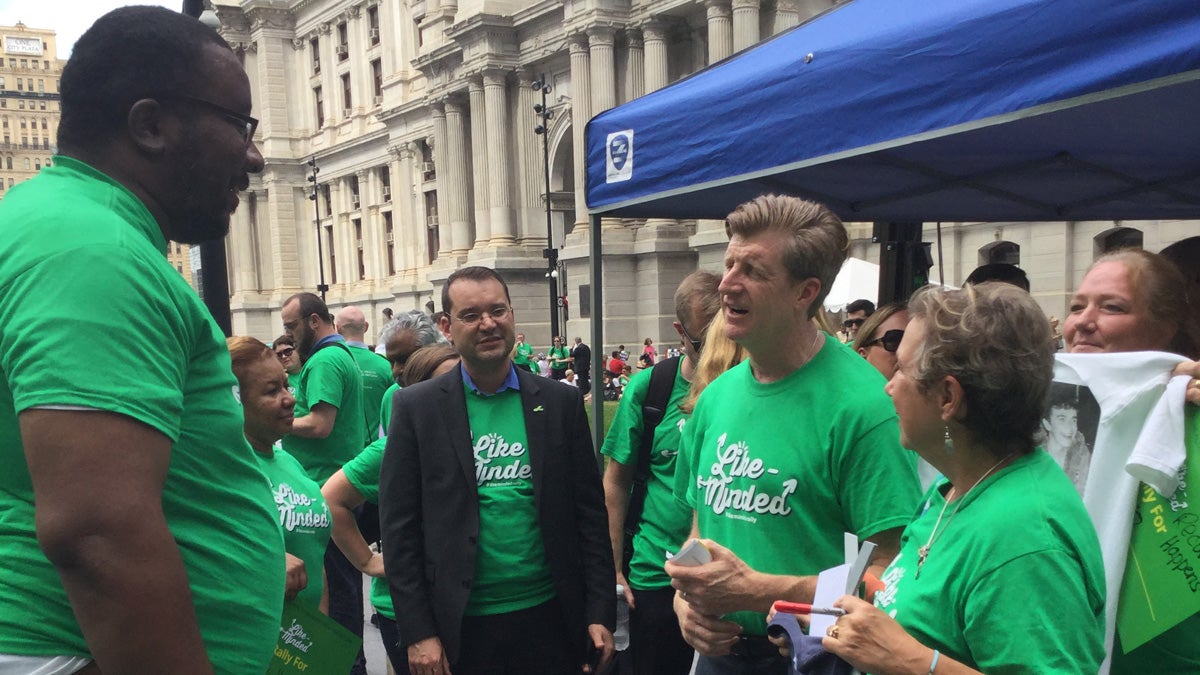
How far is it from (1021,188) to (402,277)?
52.1 m

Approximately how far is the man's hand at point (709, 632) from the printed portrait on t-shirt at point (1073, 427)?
3.37ft

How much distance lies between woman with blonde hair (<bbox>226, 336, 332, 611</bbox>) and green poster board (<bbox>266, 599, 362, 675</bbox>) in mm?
767

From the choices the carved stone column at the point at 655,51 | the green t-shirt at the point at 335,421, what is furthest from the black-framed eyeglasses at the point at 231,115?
the carved stone column at the point at 655,51

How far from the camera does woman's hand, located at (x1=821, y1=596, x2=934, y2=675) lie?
186 cm

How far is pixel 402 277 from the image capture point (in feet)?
183

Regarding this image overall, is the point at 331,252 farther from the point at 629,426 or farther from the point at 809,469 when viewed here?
the point at 809,469

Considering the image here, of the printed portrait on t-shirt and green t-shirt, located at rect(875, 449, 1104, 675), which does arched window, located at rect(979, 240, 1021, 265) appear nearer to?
the printed portrait on t-shirt

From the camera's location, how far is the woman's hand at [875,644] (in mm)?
1864

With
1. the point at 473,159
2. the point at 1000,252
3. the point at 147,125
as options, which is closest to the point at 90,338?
the point at 147,125

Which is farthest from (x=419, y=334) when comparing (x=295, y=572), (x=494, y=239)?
(x=494, y=239)

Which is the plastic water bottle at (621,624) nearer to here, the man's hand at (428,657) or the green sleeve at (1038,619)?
the man's hand at (428,657)

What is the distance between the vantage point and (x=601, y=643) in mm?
3629

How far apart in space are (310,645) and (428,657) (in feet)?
2.29

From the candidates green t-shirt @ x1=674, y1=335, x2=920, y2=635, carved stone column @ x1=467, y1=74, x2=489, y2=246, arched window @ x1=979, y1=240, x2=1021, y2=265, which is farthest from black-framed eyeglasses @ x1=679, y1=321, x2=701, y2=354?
carved stone column @ x1=467, y1=74, x2=489, y2=246
